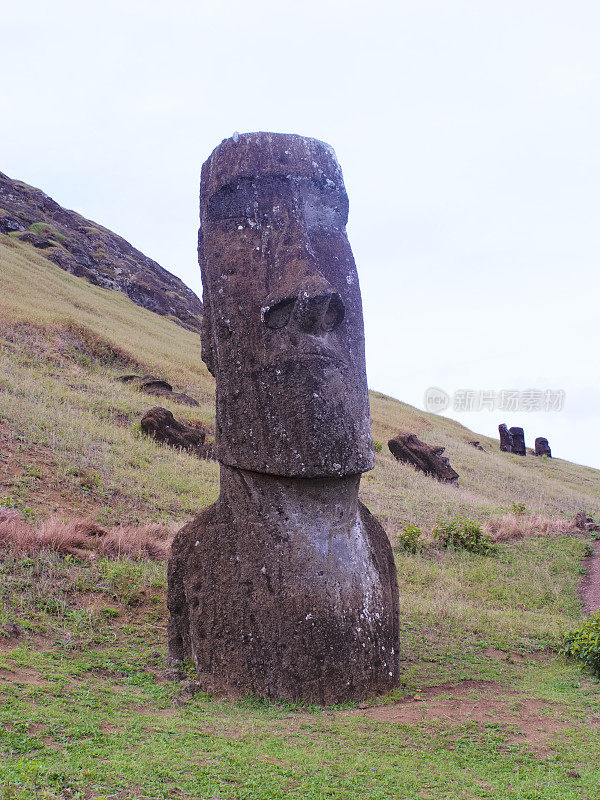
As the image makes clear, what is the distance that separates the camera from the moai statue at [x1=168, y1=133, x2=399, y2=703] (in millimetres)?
5391

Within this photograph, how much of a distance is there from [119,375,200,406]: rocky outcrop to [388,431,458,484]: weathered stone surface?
24.2ft

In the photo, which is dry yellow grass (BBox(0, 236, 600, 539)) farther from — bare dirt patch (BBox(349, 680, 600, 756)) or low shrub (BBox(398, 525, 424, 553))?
bare dirt patch (BBox(349, 680, 600, 756))

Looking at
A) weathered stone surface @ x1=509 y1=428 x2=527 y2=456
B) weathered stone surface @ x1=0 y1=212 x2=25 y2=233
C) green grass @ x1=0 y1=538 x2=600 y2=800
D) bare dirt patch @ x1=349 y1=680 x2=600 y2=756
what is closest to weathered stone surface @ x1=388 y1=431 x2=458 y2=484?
green grass @ x1=0 y1=538 x2=600 y2=800

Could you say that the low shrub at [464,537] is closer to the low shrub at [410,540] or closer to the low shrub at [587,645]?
the low shrub at [410,540]

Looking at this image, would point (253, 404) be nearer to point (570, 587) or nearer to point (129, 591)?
point (129, 591)

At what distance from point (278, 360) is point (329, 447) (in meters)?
0.79

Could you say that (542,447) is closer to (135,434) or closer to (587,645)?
(135,434)

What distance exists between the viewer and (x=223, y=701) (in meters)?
5.33

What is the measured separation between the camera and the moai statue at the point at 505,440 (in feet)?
143

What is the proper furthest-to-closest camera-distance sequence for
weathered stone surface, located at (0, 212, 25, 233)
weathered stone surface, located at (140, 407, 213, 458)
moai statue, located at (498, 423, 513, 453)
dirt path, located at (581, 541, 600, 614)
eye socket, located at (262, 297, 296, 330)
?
weathered stone surface, located at (0, 212, 25, 233) → moai statue, located at (498, 423, 513, 453) → weathered stone surface, located at (140, 407, 213, 458) → dirt path, located at (581, 541, 600, 614) → eye socket, located at (262, 297, 296, 330)

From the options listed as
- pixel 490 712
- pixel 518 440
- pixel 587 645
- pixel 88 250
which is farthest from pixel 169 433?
pixel 88 250

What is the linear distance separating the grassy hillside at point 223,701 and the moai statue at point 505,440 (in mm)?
28985

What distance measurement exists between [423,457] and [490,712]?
63.4 feet

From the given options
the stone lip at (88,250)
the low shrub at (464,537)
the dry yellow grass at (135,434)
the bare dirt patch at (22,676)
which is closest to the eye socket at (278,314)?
the bare dirt patch at (22,676)
